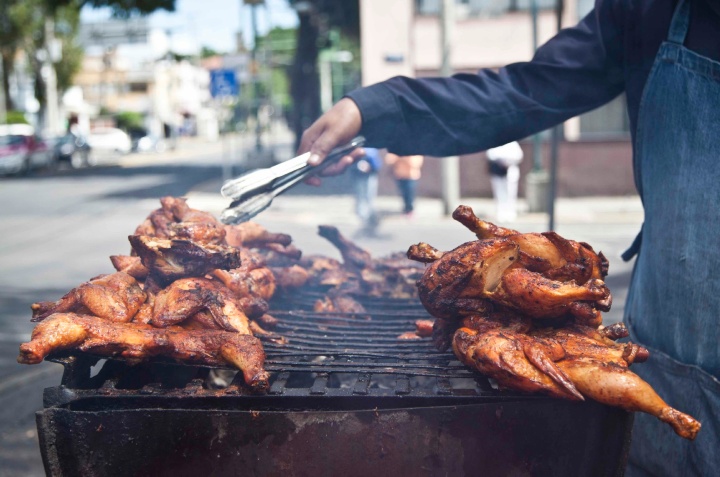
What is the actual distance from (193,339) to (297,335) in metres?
0.50

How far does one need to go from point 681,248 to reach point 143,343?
1775 mm

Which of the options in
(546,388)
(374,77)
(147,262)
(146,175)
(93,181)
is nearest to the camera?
(546,388)

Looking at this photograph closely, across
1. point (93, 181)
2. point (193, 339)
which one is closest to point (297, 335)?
point (193, 339)

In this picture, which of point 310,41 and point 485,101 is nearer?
point 485,101

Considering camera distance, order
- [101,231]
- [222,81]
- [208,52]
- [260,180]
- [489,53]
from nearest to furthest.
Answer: [260,180] → [101,231] → [489,53] → [222,81] → [208,52]

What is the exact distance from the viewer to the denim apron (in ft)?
6.96

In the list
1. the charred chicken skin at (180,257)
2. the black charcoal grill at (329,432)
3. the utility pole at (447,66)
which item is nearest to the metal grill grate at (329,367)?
the black charcoal grill at (329,432)

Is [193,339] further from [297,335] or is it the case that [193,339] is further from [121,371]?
[297,335]

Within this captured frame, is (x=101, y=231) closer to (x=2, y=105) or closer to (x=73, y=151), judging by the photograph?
(x=73, y=151)

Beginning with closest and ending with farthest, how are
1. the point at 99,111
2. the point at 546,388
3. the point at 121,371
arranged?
the point at 546,388 < the point at 121,371 < the point at 99,111

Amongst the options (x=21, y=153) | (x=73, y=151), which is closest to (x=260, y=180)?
(x=21, y=153)

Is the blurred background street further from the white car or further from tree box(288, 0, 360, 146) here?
the white car

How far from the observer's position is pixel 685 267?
2.21 meters

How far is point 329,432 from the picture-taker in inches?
78.4
